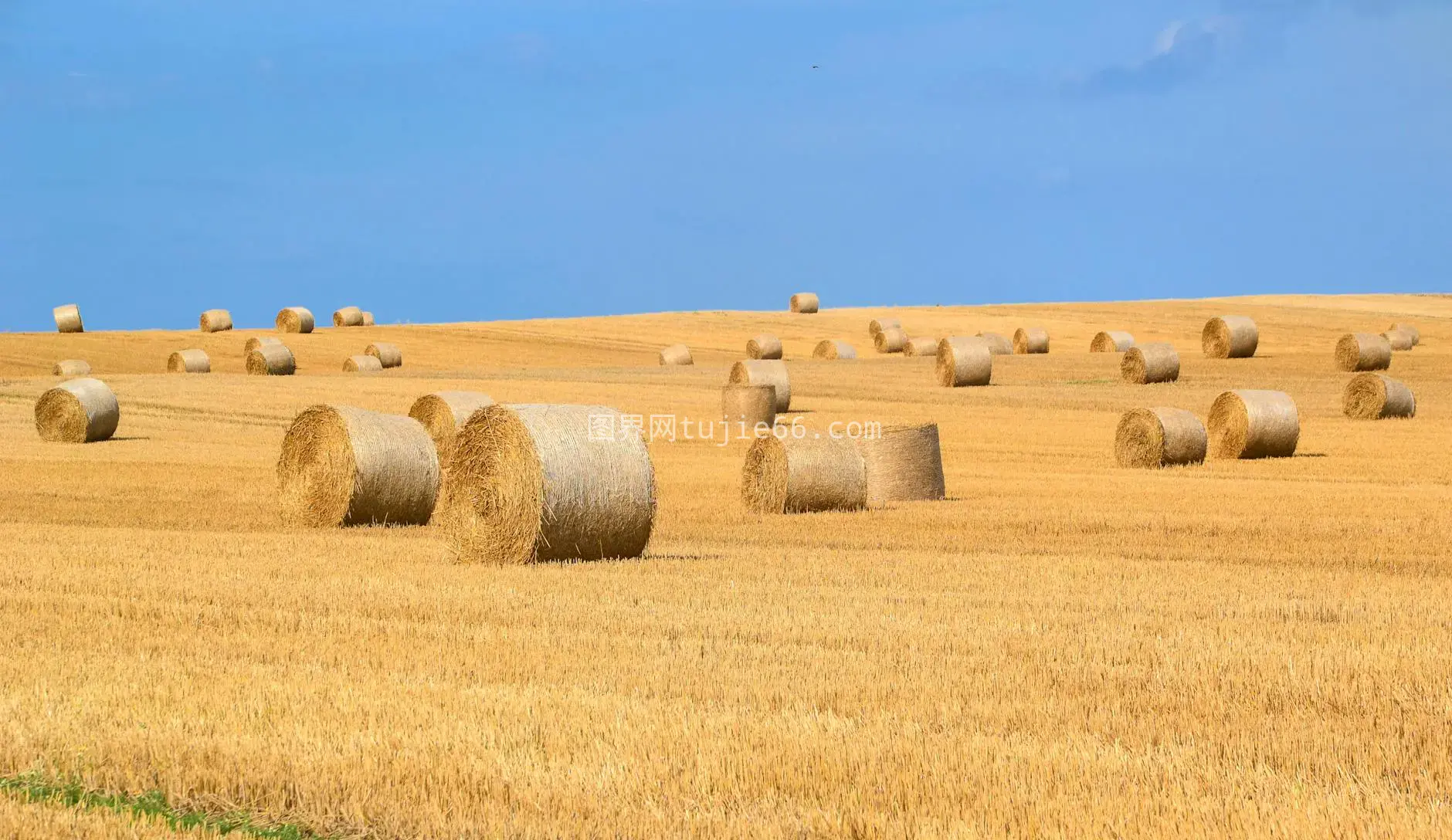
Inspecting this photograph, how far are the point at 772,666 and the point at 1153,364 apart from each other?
29.8 m

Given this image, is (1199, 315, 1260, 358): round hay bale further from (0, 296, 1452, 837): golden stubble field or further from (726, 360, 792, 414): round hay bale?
(0, 296, 1452, 837): golden stubble field

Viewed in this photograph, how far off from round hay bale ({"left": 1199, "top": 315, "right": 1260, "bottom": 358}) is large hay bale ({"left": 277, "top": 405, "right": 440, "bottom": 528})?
30718 mm

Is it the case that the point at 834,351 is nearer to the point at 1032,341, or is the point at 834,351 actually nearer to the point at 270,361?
the point at 1032,341

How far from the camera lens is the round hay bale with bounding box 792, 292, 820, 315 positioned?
68.0 meters

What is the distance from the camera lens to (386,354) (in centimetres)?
4344

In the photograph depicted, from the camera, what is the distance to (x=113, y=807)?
524 centimetres

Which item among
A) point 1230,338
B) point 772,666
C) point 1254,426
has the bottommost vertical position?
point 772,666

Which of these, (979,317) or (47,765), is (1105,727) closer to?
(47,765)

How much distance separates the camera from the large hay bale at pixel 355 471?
14.6 m

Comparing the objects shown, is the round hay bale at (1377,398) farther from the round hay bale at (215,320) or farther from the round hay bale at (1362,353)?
the round hay bale at (215,320)

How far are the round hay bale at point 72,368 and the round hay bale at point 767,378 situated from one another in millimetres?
17438

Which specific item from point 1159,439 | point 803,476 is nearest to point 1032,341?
point 1159,439

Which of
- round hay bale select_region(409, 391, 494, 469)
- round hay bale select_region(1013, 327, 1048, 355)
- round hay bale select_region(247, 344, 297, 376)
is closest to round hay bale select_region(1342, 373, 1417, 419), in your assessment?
round hay bale select_region(409, 391, 494, 469)

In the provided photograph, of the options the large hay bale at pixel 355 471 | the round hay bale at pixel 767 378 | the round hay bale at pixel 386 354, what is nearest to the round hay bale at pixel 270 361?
the round hay bale at pixel 386 354
